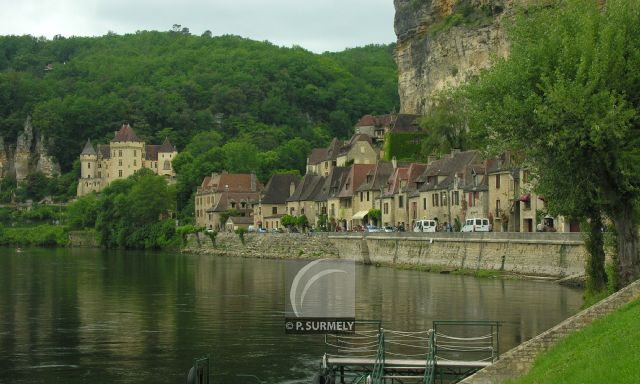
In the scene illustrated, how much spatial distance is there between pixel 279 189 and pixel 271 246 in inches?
913

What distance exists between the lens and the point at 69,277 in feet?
218

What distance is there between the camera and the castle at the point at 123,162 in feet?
641

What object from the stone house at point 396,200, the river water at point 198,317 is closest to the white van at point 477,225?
the river water at point 198,317

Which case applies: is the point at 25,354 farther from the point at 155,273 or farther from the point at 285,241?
the point at 285,241

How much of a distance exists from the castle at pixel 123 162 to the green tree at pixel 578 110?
16139 centimetres

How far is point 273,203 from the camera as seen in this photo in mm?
118875

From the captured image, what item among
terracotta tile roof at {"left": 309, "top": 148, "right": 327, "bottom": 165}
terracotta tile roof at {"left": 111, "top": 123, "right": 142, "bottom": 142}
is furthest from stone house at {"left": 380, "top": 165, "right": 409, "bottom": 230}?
terracotta tile roof at {"left": 111, "top": 123, "right": 142, "bottom": 142}

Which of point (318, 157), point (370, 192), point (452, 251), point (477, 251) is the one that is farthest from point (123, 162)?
point (477, 251)

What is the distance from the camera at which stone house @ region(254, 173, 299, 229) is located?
387 feet

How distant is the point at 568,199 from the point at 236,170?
396ft

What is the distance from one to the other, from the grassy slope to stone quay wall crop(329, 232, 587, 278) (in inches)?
904

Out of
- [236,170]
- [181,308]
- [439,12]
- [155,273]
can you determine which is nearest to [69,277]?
[155,273]

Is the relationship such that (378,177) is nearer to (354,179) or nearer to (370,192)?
(370,192)

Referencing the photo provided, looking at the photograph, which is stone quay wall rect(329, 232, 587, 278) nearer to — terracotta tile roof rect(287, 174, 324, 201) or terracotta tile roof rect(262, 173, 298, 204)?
terracotta tile roof rect(287, 174, 324, 201)
